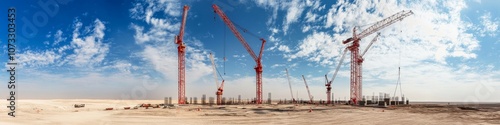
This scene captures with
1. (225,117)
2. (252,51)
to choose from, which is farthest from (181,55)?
(225,117)

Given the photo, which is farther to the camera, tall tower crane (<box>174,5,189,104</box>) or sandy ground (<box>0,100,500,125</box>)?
tall tower crane (<box>174,5,189,104</box>)

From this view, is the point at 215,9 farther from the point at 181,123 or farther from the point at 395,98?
the point at 181,123

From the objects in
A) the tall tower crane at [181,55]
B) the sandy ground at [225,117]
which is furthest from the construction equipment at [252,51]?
the sandy ground at [225,117]

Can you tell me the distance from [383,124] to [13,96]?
97.3ft

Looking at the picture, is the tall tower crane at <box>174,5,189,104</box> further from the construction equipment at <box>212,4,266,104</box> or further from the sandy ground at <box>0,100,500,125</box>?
the sandy ground at <box>0,100,500,125</box>

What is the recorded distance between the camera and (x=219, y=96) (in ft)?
331

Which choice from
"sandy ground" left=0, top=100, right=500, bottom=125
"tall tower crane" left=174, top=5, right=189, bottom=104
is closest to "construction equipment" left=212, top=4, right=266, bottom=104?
"tall tower crane" left=174, top=5, right=189, bottom=104

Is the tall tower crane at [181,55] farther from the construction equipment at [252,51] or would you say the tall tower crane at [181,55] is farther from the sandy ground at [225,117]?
the sandy ground at [225,117]

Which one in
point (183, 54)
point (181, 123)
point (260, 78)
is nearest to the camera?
point (181, 123)

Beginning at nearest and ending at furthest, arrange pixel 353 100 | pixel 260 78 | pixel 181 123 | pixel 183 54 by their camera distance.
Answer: pixel 181 123 → pixel 183 54 → pixel 353 100 → pixel 260 78

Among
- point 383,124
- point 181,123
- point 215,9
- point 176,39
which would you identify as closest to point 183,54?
point 176,39

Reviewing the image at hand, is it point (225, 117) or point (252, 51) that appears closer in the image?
point (225, 117)

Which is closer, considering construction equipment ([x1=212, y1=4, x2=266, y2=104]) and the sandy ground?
the sandy ground

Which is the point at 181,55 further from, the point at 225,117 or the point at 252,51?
the point at 225,117
